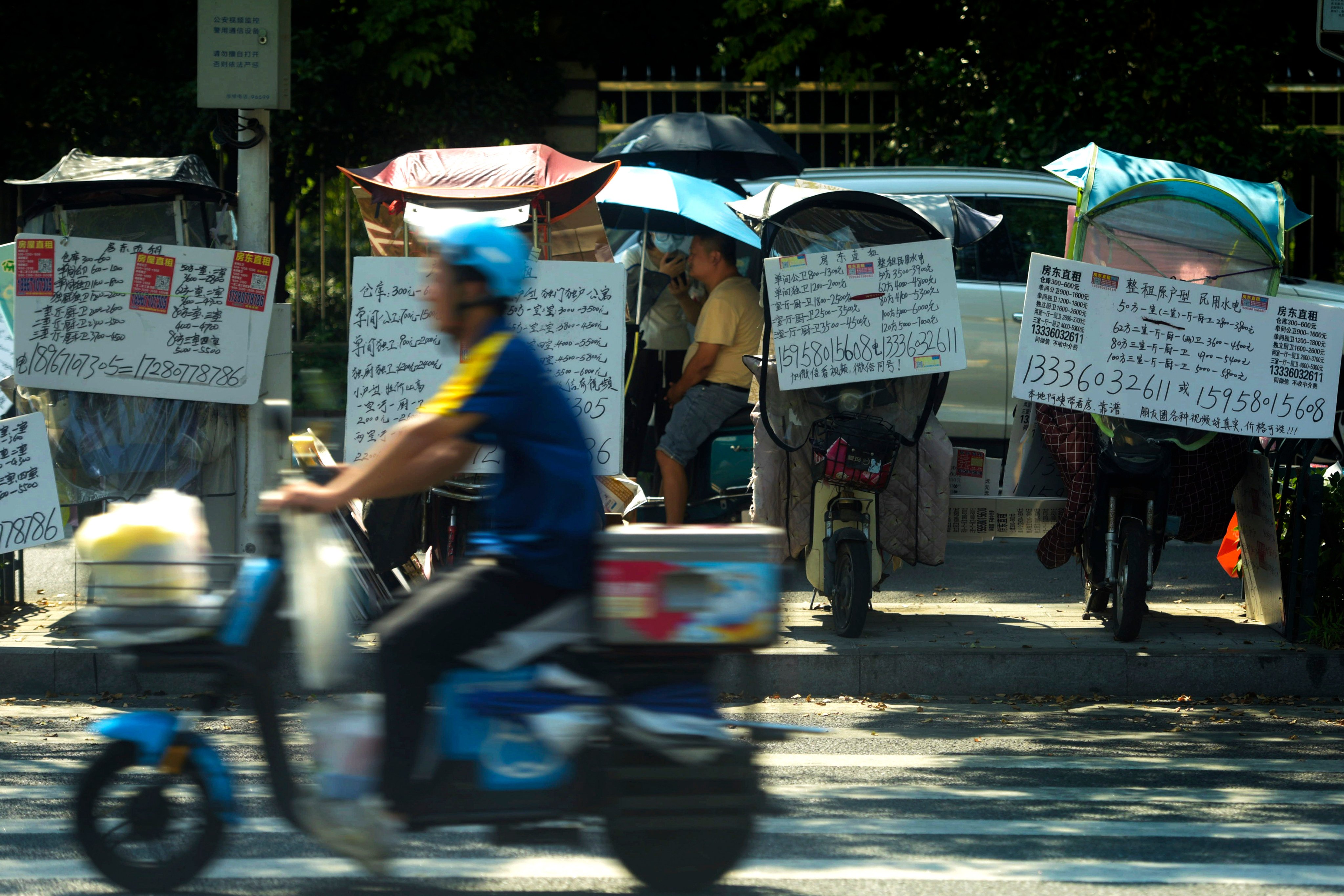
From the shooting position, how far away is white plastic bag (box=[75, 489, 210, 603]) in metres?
3.72

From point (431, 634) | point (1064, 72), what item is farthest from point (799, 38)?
point (431, 634)

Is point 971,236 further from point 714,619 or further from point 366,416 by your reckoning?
point 714,619

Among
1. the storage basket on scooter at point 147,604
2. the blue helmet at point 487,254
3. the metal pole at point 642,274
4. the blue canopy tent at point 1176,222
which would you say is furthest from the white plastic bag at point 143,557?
the metal pole at point 642,274

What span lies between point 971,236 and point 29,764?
4.96m

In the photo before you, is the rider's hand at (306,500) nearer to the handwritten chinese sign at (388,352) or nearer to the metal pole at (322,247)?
the handwritten chinese sign at (388,352)

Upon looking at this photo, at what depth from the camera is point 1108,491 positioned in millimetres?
6828

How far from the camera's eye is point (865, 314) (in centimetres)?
701

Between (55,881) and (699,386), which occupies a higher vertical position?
(699,386)

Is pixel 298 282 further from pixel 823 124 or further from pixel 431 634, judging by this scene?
pixel 431 634

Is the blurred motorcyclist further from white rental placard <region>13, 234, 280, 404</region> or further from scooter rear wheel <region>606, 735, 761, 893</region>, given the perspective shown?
white rental placard <region>13, 234, 280, 404</region>

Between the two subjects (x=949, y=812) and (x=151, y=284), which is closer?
(x=949, y=812)

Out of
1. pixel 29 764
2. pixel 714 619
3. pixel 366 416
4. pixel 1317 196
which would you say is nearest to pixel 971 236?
pixel 366 416

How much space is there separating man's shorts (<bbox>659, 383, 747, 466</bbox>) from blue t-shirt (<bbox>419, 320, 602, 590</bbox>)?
408 cm

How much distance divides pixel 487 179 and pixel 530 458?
3.74 metres
